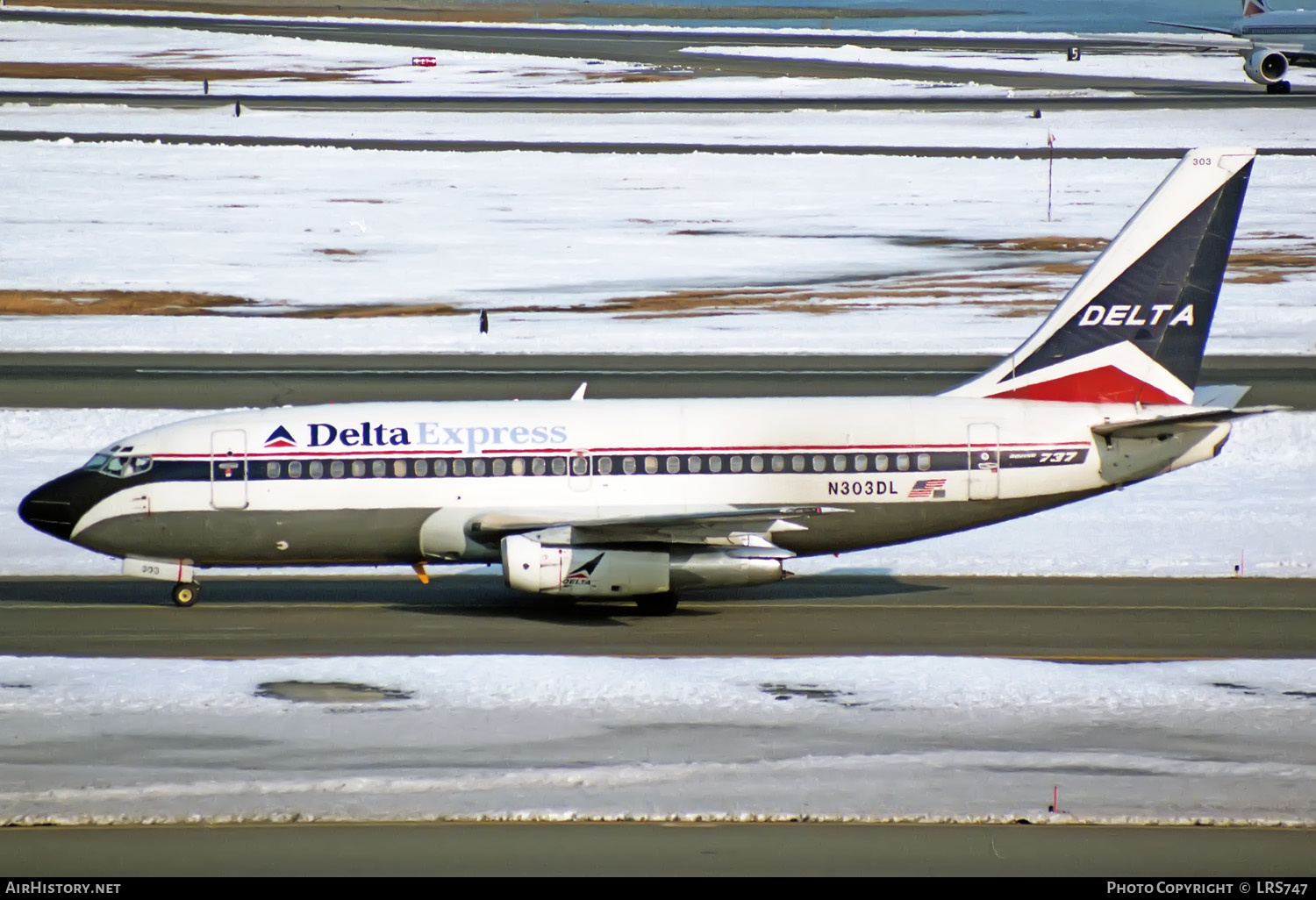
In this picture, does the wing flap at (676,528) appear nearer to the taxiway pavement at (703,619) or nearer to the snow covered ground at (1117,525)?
the taxiway pavement at (703,619)

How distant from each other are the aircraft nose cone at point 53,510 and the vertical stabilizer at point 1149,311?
53.6ft

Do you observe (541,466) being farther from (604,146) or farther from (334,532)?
(604,146)

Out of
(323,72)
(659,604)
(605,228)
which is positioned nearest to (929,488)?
(659,604)

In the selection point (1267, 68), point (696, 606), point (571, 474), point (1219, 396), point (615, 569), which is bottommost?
point (696, 606)

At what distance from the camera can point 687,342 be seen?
53906mm

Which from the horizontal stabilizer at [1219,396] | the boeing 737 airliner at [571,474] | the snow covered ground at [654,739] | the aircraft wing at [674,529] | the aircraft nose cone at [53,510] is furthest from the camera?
the horizontal stabilizer at [1219,396]

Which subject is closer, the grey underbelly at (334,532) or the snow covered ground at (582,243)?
the grey underbelly at (334,532)

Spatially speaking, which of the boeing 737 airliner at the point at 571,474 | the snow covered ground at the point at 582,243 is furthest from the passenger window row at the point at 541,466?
the snow covered ground at the point at 582,243

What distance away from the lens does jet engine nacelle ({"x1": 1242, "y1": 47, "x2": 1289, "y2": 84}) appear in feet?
366

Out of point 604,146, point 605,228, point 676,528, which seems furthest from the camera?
point 604,146

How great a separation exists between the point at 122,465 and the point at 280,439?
2868 millimetres

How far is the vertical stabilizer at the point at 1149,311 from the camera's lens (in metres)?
31.0

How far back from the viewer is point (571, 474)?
96.4 feet
